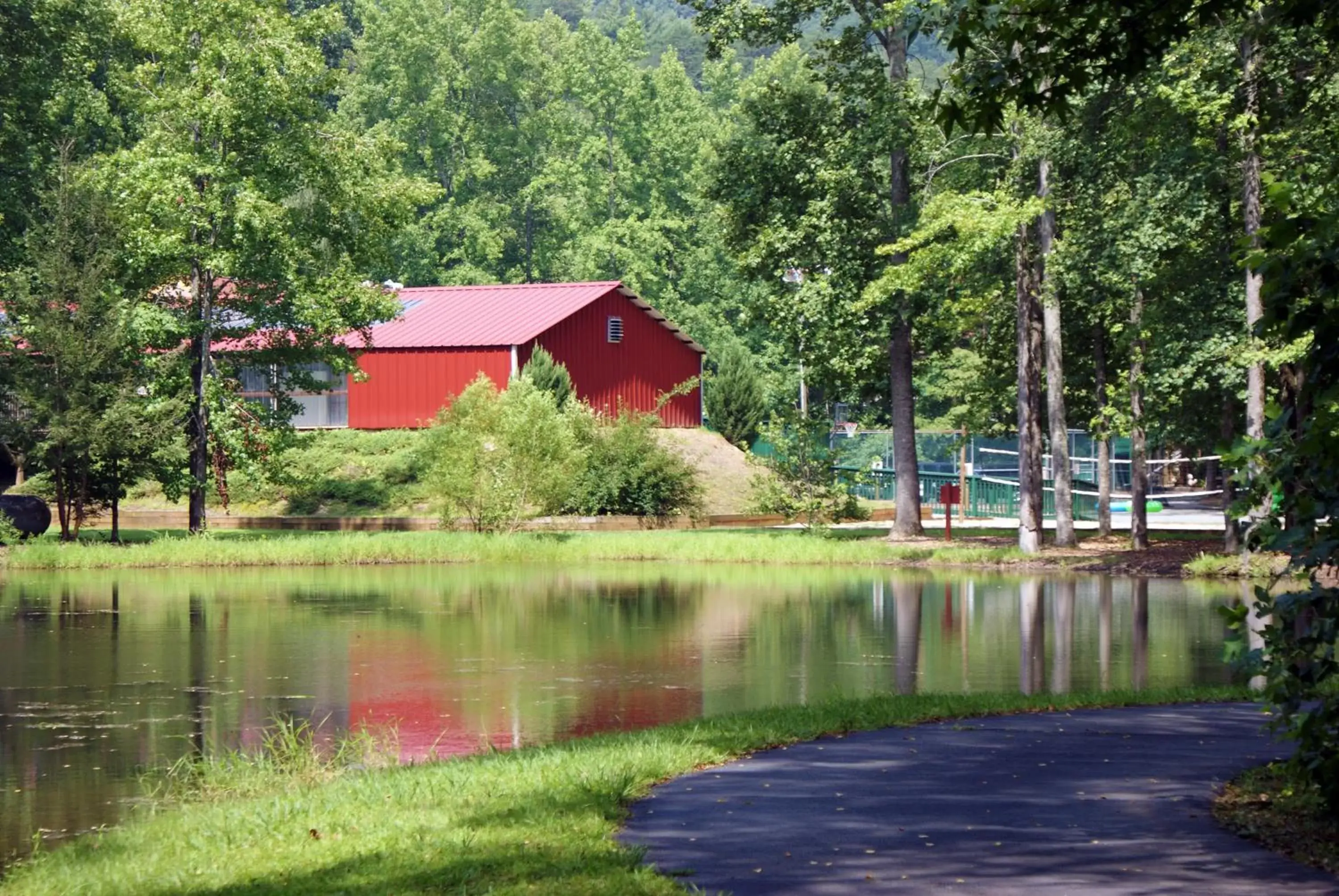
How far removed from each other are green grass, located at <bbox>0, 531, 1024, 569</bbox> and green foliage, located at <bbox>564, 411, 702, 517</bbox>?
16.7ft

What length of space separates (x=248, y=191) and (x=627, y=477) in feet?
40.8

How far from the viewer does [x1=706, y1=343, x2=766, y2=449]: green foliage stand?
67.4 metres

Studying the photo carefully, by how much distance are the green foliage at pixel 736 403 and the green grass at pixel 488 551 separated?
25049 millimetres

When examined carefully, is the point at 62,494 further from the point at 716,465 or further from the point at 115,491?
the point at 716,465

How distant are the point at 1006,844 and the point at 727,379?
58.7 metres

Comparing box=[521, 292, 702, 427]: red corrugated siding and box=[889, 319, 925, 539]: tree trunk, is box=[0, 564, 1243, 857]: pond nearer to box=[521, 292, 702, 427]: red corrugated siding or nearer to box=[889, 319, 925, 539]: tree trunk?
box=[889, 319, 925, 539]: tree trunk

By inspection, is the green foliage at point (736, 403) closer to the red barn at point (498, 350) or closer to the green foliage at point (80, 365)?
the red barn at point (498, 350)

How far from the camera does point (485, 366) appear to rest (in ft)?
Result: 198

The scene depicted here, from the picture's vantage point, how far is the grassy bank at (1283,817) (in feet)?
30.8

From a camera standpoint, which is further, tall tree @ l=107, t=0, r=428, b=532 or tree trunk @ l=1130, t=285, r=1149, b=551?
tall tree @ l=107, t=0, r=428, b=532

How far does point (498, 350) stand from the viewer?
6003 cm

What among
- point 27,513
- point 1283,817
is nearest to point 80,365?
point 27,513

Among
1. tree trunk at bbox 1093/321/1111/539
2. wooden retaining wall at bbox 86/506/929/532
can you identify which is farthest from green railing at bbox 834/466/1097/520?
tree trunk at bbox 1093/321/1111/539

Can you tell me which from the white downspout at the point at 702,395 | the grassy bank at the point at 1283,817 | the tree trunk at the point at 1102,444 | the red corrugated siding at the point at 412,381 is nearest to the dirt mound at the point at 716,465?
the white downspout at the point at 702,395
